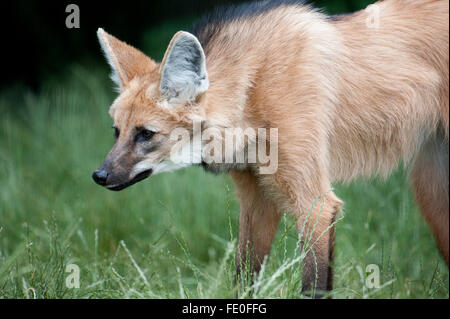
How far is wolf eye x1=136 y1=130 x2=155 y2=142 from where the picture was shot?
235 cm

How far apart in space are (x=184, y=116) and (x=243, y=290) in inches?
31.4

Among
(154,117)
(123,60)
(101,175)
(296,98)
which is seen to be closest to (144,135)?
(154,117)

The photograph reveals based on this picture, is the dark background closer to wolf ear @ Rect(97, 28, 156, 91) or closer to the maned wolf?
wolf ear @ Rect(97, 28, 156, 91)

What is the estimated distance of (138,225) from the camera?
3.98 meters

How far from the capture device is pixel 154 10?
5266 mm

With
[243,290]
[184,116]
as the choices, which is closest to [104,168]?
[184,116]

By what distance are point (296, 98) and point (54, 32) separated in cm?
441

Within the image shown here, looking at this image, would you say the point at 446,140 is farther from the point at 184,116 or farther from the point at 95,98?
the point at 95,98

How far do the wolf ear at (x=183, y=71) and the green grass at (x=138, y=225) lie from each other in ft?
→ 1.99

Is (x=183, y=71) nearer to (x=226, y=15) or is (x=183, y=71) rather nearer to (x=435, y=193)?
(x=226, y=15)

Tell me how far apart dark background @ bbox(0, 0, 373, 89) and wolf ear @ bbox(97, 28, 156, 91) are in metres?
2.73

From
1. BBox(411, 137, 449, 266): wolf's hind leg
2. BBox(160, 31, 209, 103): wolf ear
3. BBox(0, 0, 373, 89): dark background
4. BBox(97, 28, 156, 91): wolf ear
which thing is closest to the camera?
BBox(160, 31, 209, 103): wolf ear

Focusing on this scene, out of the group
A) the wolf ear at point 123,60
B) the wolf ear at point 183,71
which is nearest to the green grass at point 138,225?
the wolf ear at point 183,71

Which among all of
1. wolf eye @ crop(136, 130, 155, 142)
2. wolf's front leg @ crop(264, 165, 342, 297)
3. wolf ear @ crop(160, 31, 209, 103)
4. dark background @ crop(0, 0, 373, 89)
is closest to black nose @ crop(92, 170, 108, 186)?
wolf eye @ crop(136, 130, 155, 142)
